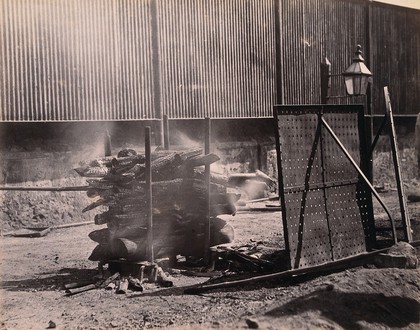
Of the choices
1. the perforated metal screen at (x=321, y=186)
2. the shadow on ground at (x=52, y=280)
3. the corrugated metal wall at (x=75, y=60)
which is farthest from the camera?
the corrugated metal wall at (x=75, y=60)

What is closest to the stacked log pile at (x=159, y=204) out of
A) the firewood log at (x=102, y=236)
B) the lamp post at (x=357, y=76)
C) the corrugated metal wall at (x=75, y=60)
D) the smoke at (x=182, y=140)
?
the firewood log at (x=102, y=236)

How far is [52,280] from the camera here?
7.52 meters

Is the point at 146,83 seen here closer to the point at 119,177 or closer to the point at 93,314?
the point at 119,177

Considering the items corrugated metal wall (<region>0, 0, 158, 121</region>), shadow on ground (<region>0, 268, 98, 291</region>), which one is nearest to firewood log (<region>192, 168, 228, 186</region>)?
shadow on ground (<region>0, 268, 98, 291</region>)

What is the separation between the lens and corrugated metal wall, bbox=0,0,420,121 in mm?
11609

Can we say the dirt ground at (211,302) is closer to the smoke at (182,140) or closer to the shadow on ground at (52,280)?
the shadow on ground at (52,280)

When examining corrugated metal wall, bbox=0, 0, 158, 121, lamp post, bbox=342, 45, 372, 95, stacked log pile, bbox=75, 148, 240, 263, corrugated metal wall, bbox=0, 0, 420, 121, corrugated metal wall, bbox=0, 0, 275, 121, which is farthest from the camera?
corrugated metal wall, bbox=0, 0, 420, 121

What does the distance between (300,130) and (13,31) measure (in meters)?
7.54

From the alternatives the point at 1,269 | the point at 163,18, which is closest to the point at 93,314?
the point at 1,269

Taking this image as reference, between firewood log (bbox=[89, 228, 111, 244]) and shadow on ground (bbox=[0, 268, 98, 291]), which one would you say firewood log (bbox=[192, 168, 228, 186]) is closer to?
firewood log (bbox=[89, 228, 111, 244])

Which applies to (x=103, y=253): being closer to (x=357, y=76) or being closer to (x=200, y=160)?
(x=200, y=160)

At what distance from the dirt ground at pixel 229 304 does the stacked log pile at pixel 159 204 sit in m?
0.64

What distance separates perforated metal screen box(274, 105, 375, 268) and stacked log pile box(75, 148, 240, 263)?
1.34 metres

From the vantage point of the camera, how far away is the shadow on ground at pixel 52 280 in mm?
7145
